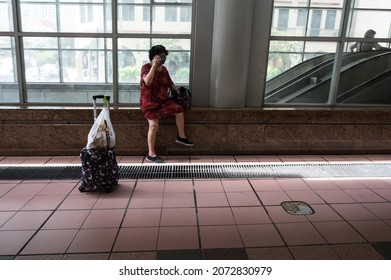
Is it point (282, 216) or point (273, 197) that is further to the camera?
point (273, 197)

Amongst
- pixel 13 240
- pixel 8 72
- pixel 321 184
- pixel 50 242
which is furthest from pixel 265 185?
pixel 8 72

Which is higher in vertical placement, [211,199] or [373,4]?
[373,4]

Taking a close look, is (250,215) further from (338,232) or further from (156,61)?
(156,61)

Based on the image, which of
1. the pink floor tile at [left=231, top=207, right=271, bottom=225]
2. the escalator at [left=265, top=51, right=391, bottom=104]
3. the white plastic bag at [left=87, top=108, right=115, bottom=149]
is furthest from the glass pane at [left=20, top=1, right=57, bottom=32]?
the pink floor tile at [left=231, top=207, right=271, bottom=225]

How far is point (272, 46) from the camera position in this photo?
4797mm

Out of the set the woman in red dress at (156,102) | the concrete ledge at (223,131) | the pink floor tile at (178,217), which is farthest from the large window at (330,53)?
the pink floor tile at (178,217)

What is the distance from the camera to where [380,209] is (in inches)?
121

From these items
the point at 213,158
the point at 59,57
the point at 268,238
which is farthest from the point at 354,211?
the point at 59,57

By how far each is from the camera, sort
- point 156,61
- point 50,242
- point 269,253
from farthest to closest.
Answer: point 156,61 → point 50,242 → point 269,253

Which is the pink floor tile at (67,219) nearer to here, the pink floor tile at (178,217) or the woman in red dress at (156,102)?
the pink floor tile at (178,217)

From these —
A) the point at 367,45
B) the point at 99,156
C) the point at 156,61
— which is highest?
the point at 367,45

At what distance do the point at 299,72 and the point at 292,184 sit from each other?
2.49 m

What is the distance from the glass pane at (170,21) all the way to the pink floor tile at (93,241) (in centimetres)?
316

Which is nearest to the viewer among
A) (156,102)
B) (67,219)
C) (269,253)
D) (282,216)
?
(269,253)
